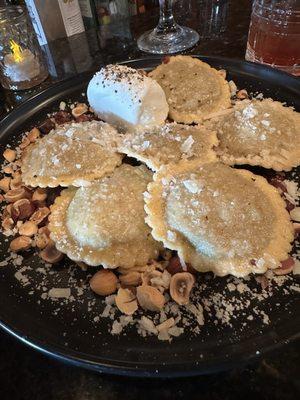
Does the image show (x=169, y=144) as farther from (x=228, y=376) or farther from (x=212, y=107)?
(x=228, y=376)

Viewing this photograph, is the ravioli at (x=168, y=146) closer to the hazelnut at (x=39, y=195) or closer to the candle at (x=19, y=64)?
the hazelnut at (x=39, y=195)

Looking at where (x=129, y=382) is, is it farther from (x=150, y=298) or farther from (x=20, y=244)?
(x=20, y=244)

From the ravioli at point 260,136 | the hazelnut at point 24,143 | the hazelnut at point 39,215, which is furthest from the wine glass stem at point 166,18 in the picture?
the hazelnut at point 39,215

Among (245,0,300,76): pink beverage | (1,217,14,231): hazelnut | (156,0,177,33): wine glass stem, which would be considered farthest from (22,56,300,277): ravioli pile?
(156,0,177,33): wine glass stem

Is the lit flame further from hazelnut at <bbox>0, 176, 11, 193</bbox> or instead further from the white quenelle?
hazelnut at <bbox>0, 176, 11, 193</bbox>

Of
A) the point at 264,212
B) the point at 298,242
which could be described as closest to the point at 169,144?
the point at 264,212

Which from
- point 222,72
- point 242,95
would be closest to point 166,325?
point 242,95
